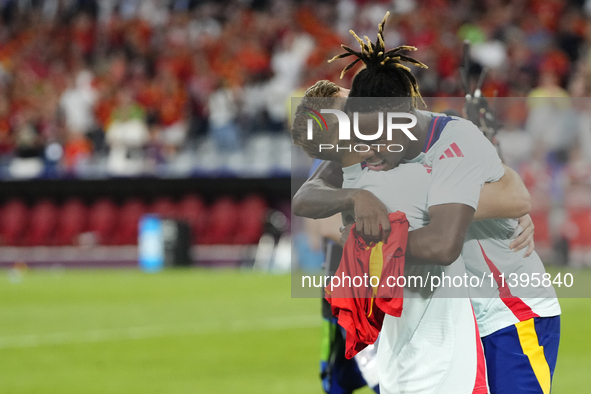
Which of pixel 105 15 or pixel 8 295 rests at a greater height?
pixel 105 15

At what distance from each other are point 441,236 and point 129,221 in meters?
15.1

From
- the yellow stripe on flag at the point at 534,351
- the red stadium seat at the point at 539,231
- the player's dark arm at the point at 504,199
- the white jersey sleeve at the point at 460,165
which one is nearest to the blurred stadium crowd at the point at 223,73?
the red stadium seat at the point at 539,231

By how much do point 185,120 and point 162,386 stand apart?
38.5ft

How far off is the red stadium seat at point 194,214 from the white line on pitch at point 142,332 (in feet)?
22.6

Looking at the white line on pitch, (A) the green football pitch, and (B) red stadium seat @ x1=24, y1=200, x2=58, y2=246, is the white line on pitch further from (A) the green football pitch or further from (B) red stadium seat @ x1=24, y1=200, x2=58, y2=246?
(B) red stadium seat @ x1=24, y1=200, x2=58, y2=246

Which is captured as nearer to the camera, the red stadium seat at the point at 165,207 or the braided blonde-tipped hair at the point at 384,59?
the braided blonde-tipped hair at the point at 384,59

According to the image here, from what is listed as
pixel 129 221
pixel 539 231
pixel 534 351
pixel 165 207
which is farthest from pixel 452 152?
pixel 129 221

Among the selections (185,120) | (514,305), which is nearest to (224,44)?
(185,120)

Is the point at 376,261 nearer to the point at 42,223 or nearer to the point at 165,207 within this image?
the point at 165,207

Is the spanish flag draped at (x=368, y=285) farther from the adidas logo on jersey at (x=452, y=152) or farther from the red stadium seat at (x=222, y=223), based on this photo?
the red stadium seat at (x=222, y=223)

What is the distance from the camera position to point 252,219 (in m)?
16.2

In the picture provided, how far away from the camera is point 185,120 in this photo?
17.6 metres

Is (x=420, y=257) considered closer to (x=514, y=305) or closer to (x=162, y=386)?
(x=514, y=305)

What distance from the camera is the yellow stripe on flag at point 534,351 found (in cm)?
279
